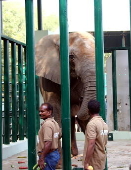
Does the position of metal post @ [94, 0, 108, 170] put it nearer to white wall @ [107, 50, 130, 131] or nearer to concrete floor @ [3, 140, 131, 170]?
concrete floor @ [3, 140, 131, 170]

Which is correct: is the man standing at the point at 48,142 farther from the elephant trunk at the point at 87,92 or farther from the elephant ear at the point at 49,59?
the elephant ear at the point at 49,59

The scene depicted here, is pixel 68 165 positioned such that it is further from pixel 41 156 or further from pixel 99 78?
pixel 99 78

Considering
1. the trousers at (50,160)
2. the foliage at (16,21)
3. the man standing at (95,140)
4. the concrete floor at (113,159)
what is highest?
the foliage at (16,21)

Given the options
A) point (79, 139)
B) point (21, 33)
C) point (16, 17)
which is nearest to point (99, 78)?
point (79, 139)

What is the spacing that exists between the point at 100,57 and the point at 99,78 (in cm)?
26

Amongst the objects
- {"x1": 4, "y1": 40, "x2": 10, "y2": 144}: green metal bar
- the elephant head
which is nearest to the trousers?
the elephant head

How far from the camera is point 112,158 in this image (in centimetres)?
913

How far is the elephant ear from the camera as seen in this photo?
8.80m

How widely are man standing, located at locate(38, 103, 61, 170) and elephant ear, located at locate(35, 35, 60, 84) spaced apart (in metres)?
3.18

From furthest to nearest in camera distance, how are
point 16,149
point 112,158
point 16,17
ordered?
1. point 16,17
2. point 16,149
3. point 112,158

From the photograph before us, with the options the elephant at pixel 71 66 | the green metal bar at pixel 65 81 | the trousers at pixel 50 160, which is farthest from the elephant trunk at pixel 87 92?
the trousers at pixel 50 160

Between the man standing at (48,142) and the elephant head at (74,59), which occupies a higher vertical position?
the elephant head at (74,59)

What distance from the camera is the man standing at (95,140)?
4992 millimetres

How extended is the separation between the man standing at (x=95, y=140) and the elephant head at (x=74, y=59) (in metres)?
2.20
